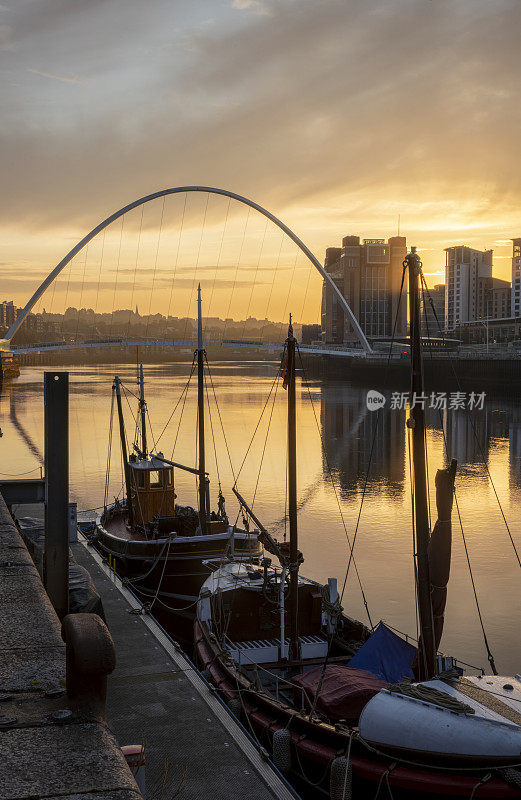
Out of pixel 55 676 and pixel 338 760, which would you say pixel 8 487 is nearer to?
pixel 338 760

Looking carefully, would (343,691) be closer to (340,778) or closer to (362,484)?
(340,778)

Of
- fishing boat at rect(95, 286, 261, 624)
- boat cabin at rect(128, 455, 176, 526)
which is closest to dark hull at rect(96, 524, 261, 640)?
fishing boat at rect(95, 286, 261, 624)

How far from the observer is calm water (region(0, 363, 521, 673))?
808 inches

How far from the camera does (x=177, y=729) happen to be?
9266 millimetres

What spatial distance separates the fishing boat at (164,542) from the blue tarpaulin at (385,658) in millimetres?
5406

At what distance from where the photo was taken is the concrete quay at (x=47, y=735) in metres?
3.20

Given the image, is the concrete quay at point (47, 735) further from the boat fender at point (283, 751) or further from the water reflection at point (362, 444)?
the water reflection at point (362, 444)

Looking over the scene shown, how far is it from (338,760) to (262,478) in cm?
3264

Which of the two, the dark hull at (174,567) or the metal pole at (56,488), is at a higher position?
the metal pole at (56,488)

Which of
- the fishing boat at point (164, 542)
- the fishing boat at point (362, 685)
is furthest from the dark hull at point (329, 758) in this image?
the fishing boat at point (164, 542)

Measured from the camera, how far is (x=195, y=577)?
776 inches

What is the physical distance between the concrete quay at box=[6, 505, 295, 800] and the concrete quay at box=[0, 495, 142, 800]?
33cm

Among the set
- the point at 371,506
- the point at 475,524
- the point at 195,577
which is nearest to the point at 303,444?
the point at 371,506

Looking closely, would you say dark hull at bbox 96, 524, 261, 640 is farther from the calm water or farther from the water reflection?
the water reflection
